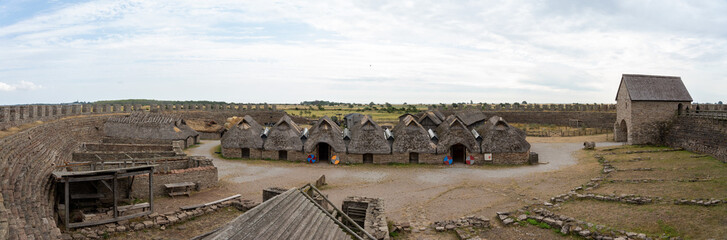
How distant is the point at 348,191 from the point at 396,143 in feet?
28.1

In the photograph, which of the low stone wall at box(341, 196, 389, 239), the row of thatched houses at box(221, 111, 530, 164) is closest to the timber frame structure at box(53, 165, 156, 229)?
the low stone wall at box(341, 196, 389, 239)

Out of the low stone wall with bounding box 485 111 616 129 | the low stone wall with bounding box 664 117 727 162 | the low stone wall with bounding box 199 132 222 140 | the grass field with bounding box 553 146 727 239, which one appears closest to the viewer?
the grass field with bounding box 553 146 727 239

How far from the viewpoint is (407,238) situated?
45.1 feet

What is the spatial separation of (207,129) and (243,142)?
621 inches

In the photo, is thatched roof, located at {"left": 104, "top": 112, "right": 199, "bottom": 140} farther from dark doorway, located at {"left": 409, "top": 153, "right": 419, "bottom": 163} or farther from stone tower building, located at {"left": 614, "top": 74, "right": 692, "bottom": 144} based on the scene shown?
stone tower building, located at {"left": 614, "top": 74, "right": 692, "bottom": 144}

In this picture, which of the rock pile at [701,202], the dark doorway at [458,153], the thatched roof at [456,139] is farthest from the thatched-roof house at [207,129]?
the rock pile at [701,202]

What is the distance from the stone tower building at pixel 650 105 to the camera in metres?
32.5

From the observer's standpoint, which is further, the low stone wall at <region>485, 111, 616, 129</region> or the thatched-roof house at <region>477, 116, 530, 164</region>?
the low stone wall at <region>485, 111, 616, 129</region>

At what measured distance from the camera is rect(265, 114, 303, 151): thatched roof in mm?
29469

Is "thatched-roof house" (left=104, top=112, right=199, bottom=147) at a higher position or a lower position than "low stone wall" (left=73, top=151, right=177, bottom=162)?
higher

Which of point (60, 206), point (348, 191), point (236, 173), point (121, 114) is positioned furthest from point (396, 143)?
point (121, 114)

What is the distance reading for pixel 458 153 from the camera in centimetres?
3017

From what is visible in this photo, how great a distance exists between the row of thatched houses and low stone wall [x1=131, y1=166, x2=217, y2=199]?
28.6 feet

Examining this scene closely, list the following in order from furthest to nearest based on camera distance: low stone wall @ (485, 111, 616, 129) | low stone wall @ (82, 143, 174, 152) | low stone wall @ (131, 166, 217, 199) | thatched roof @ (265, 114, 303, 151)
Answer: low stone wall @ (485, 111, 616, 129), thatched roof @ (265, 114, 303, 151), low stone wall @ (82, 143, 174, 152), low stone wall @ (131, 166, 217, 199)
